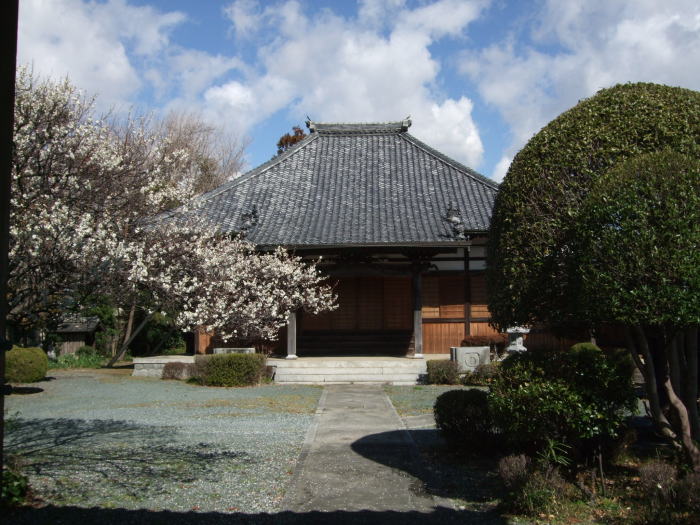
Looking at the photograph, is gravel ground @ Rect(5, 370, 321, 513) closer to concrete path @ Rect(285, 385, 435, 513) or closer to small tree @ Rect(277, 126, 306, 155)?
concrete path @ Rect(285, 385, 435, 513)

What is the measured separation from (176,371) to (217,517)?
11.0 metres

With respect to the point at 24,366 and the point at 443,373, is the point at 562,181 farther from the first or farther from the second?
the point at 24,366

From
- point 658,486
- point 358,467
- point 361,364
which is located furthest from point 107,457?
point 361,364

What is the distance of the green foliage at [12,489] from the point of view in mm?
5196

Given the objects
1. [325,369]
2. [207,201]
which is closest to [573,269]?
[325,369]

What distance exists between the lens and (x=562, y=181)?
18.6 feet

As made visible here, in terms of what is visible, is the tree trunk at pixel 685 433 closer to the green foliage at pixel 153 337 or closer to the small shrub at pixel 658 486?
the small shrub at pixel 658 486

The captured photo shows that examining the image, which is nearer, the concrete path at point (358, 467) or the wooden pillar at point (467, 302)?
the concrete path at point (358, 467)

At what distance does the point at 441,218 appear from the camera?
58.9ft

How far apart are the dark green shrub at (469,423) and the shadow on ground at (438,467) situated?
8.3 inches

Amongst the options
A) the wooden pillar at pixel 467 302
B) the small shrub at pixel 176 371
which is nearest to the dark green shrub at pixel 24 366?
the small shrub at pixel 176 371

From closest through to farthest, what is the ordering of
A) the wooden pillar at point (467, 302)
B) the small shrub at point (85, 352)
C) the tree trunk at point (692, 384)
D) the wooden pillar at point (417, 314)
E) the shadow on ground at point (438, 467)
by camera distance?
the tree trunk at point (692, 384), the shadow on ground at point (438, 467), the wooden pillar at point (417, 314), the wooden pillar at point (467, 302), the small shrub at point (85, 352)

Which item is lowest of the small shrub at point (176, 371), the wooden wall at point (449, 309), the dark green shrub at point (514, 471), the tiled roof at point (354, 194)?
the dark green shrub at point (514, 471)

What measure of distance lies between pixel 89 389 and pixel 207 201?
305 inches
